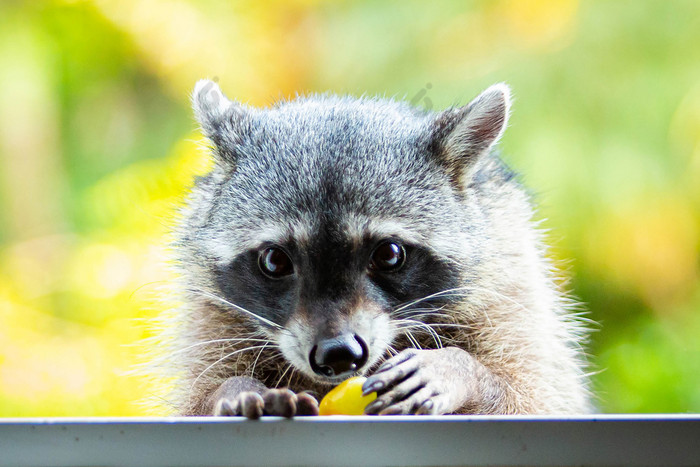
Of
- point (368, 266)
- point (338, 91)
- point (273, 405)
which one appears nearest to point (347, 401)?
point (273, 405)

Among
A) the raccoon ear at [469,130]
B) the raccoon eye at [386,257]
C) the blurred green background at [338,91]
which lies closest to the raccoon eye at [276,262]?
the raccoon eye at [386,257]

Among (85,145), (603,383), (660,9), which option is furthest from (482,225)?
(85,145)

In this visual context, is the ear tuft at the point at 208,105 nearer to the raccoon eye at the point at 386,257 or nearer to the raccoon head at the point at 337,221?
the raccoon head at the point at 337,221

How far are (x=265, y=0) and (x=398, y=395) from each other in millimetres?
2586

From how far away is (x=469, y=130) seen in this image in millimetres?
1715

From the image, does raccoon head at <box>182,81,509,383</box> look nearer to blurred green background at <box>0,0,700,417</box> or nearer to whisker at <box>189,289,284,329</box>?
whisker at <box>189,289,284,329</box>

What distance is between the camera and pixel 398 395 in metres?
1.28

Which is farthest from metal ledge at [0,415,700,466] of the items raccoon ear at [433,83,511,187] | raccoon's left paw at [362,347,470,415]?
raccoon ear at [433,83,511,187]

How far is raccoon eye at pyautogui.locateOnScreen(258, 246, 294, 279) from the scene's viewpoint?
157 centimetres

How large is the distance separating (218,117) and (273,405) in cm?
88

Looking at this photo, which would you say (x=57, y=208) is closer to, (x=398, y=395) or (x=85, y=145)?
(x=85, y=145)

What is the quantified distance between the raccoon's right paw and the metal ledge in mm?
37

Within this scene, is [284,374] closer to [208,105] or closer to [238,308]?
[238,308]

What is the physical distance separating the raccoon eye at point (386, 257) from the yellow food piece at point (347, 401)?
297 mm
